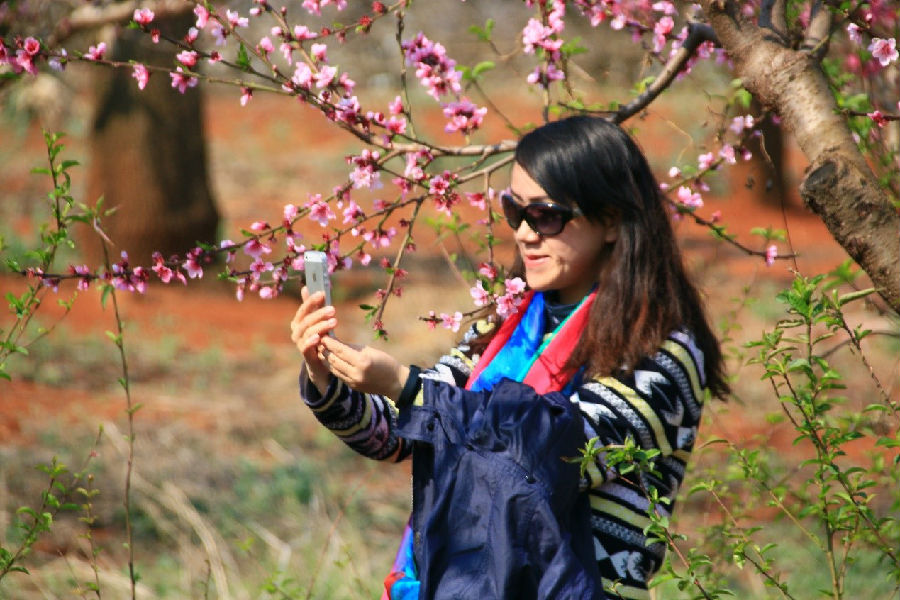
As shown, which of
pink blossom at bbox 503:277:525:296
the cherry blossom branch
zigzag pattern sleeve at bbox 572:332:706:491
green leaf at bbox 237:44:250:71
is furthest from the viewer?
the cherry blossom branch

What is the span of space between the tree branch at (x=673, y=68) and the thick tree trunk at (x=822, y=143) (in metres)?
0.37

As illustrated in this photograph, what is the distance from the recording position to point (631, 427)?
2.09 m

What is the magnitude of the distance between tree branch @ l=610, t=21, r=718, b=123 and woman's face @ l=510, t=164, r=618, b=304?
66 centimetres

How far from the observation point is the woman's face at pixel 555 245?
2260mm

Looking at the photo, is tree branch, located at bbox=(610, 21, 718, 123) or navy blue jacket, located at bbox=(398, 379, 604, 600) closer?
navy blue jacket, located at bbox=(398, 379, 604, 600)

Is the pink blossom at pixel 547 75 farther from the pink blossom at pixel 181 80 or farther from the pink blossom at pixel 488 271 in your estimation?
the pink blossom at pixel 181 80

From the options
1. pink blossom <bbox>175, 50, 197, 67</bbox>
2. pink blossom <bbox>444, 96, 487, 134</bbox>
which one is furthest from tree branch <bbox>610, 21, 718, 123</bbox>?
pink blossom <bbox>175, 50, 197, 67</bbox>

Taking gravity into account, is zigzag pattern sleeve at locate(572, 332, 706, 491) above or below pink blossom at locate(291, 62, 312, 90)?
below

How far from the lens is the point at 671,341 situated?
2186 mm

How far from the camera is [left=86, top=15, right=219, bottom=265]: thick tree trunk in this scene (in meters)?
9.60

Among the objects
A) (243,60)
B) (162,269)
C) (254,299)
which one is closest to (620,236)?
(243,60)

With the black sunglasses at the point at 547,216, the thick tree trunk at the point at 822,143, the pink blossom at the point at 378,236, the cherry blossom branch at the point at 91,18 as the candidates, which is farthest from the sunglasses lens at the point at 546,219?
the cherry blossom branch at the point at 91,18

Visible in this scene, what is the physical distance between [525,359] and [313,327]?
1.50 feet

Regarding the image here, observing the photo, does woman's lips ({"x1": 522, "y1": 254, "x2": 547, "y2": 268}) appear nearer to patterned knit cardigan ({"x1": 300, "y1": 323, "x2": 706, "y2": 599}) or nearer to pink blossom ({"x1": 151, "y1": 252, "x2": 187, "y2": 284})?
patterned knit cardigan ({"x1": 300, "y1": 323, "x2": 706, "y2": 599})
